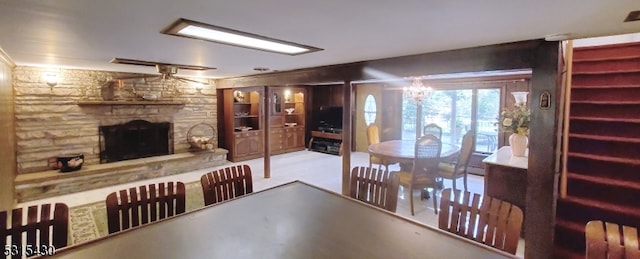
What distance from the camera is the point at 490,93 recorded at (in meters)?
5.80

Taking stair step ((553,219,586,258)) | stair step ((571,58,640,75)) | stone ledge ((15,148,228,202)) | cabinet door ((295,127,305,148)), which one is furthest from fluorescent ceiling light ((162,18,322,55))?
cabinet door ((295,127,305,148))

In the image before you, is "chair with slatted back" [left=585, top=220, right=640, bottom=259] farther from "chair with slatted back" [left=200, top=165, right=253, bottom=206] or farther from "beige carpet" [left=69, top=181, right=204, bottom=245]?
"beige carpet" [left=69, top=181, right=204, bottom=245]

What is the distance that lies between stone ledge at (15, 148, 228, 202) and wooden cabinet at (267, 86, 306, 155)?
1784 millimetres

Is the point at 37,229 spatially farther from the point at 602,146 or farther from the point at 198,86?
the point at 198,86

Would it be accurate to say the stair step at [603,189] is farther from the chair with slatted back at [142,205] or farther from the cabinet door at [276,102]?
the cabinet door at [276,102]

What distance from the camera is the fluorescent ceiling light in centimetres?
192

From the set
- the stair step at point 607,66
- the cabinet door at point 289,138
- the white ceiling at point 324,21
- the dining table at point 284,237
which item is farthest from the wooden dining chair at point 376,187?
the cabinet door at point 289,138

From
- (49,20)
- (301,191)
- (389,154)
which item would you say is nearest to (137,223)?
(301,191)

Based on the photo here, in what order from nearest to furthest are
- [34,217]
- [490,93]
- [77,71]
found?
[34,217] → [77,71] → [490,93]

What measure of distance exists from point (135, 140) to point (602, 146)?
6.98 metres

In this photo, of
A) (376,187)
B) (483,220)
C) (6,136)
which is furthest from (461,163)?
(6,136)

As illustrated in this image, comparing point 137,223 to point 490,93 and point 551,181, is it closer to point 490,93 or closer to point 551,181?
point 551,181

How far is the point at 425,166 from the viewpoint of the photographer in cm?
398

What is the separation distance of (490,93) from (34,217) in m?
6.55
